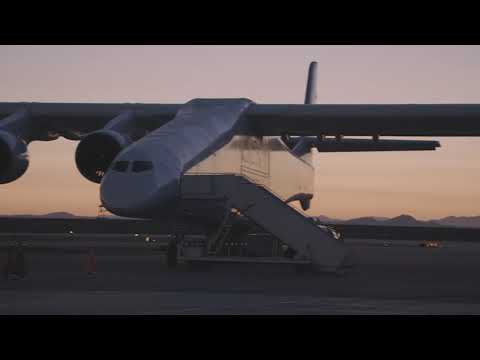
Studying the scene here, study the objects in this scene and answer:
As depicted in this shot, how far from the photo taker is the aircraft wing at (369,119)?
32.3 meters

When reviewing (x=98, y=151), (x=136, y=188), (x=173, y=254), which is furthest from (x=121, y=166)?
(x=98, y=151)

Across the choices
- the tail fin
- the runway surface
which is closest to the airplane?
the runway surface

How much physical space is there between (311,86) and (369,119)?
2324 centimetres

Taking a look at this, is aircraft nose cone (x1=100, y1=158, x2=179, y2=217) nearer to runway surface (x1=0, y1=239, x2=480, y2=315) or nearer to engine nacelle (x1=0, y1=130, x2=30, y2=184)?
runway surface (x1=0, y1=239, x2=480, y2=315)

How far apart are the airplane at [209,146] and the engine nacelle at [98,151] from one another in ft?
0.10

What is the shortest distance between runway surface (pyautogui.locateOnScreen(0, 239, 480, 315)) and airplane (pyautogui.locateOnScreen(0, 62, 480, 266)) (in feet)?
5.31

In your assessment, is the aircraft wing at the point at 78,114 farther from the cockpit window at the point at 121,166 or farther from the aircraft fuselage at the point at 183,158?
the cockpit window at the point at 121,166

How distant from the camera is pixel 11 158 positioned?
29672mm

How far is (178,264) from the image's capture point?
29438mm

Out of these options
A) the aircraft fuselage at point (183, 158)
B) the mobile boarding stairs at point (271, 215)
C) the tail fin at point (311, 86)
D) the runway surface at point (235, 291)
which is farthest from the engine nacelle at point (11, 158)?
the tail fin at point (311, 86)

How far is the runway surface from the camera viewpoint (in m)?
15.3

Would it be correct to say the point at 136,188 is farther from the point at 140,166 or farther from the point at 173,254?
the point at 173,254
